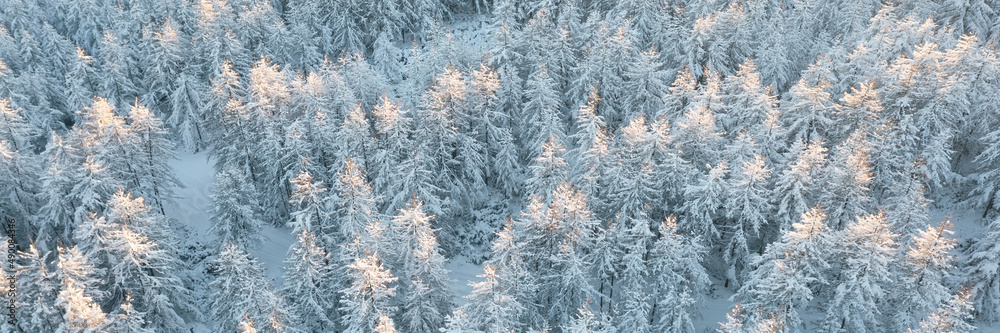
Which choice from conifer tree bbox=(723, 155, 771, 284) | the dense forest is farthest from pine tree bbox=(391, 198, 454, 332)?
conifer tree bbox=(723, 155, 771, 284)

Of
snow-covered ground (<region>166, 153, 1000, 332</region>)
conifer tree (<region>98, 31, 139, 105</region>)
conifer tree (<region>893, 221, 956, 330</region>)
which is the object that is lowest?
snow-covered ground (<region>166, 153, 1000, 332</region>)

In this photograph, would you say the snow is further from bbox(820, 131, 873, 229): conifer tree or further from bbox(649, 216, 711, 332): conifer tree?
bbox(820, 131, 873, 229): conifer tree

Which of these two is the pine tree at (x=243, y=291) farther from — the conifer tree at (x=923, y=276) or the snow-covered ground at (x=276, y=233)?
the conifer tree at (x=923, y=276)

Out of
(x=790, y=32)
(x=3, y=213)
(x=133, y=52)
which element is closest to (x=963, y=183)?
(x=790, y=32)

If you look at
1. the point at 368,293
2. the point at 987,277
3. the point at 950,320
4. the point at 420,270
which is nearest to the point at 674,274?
the point at 950,320

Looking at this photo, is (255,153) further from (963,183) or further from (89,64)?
(963,183)
